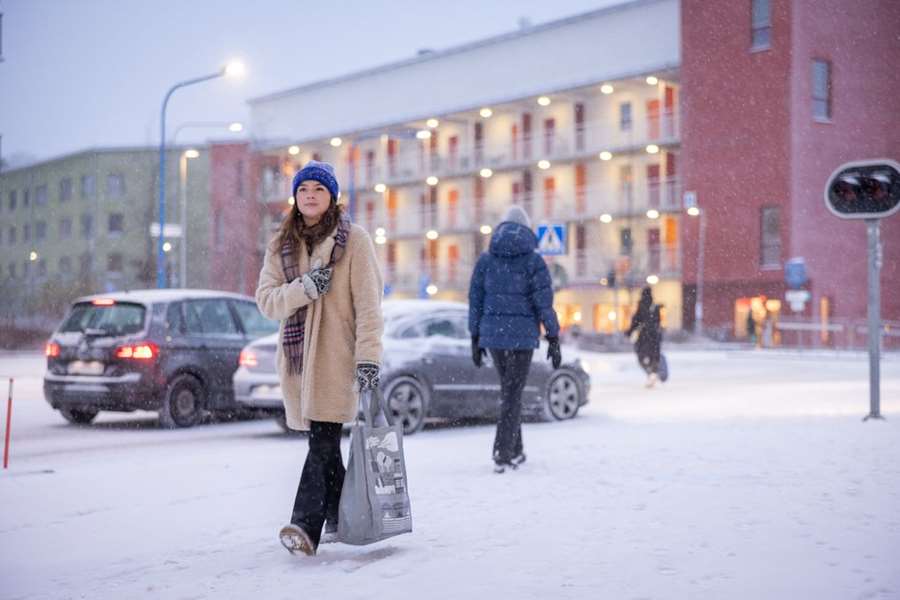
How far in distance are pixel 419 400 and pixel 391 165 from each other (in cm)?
5601

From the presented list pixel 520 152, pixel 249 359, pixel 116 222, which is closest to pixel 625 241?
pixel 520 152

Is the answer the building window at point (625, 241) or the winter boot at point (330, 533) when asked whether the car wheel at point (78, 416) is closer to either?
the winter boot at point (330, 533)

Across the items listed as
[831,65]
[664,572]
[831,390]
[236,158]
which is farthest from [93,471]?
[236,158]

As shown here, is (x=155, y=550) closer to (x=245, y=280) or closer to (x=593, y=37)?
(x=593, y=37)

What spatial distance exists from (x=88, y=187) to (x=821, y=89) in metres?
43.1

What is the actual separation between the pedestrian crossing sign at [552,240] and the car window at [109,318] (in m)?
8.79

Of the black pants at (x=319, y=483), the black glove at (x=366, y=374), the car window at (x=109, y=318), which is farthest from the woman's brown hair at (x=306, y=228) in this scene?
the car window at (x=109, y=318)

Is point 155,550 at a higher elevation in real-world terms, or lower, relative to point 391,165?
lower

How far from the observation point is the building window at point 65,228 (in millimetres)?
63144

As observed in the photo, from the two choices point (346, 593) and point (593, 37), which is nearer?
point (346, 593)

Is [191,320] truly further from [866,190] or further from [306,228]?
[306,228]

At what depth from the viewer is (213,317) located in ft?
45.3

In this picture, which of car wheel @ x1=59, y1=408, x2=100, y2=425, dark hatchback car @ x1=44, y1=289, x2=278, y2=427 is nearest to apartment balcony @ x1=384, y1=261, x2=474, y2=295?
car wheel @ x1=59, y1=408, x2=100, y2=425

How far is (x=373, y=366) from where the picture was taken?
5.40 meters
